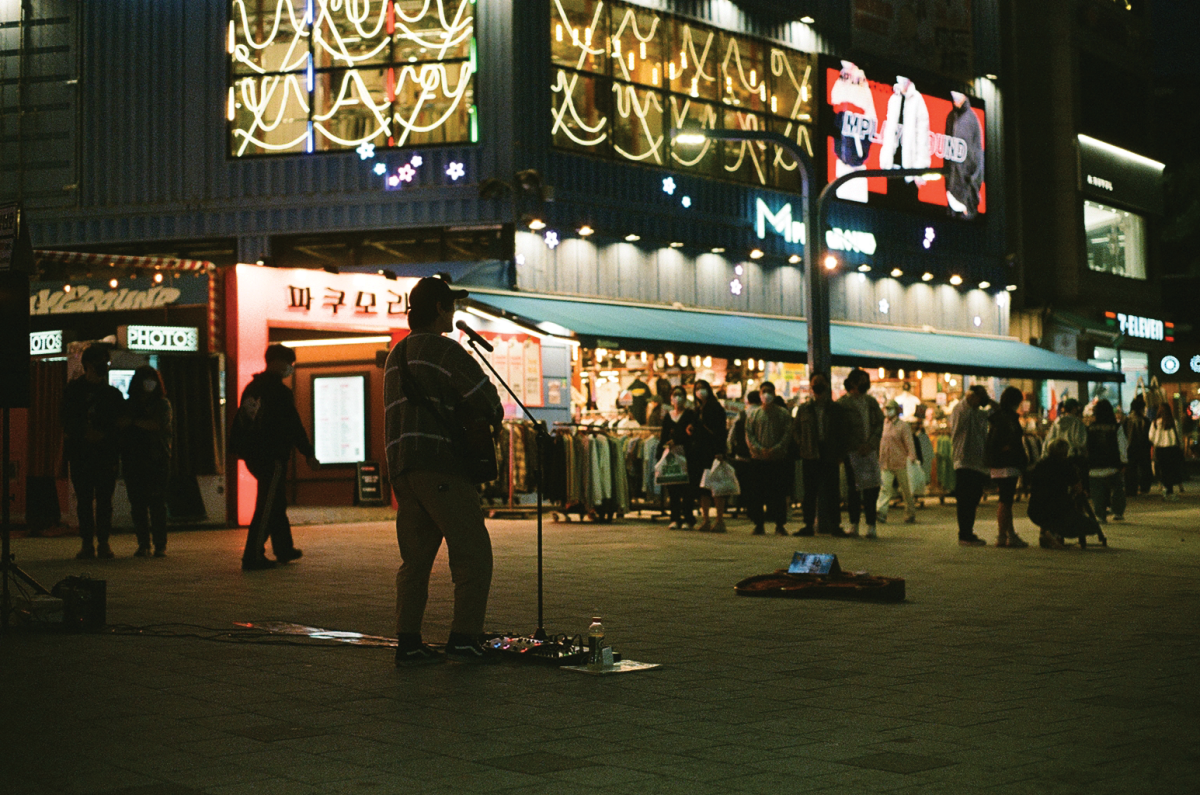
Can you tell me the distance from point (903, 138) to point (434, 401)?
77.5ft

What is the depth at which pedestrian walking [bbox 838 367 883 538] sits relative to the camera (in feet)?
52.1

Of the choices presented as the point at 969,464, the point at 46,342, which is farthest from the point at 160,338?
the point at 969,464

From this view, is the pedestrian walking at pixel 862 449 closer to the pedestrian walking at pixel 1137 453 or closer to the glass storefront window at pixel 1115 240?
the pedestrian walking at pixel 1137 453

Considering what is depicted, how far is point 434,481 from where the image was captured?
6891 millimetres

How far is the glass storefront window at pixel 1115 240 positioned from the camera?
35253 millimetres

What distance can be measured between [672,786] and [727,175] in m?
22.0

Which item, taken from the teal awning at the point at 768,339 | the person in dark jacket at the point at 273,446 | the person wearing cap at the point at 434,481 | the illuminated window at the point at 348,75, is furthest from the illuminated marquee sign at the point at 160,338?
the person wearing cap at the point at 434,481

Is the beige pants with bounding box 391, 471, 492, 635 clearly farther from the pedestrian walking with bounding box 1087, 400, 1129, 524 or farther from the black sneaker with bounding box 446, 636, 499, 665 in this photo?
the pedestrian walking with bounding box 1087, 400, 1129, 524

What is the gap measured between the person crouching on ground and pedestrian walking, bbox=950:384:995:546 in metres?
0.61

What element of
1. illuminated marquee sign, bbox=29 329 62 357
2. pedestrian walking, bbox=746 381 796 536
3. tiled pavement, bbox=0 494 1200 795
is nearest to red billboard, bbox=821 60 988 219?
pedestrian walking, bbox=746 381 796 536

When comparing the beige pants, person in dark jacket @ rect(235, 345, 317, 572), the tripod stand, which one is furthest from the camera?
person in dark jacket @ rect(235, 345, 317, 572)

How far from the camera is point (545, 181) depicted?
22469 mm

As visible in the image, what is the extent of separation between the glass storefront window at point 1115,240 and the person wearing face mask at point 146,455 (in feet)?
87.8

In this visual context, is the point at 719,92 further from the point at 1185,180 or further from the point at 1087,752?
the point at 1185,180
